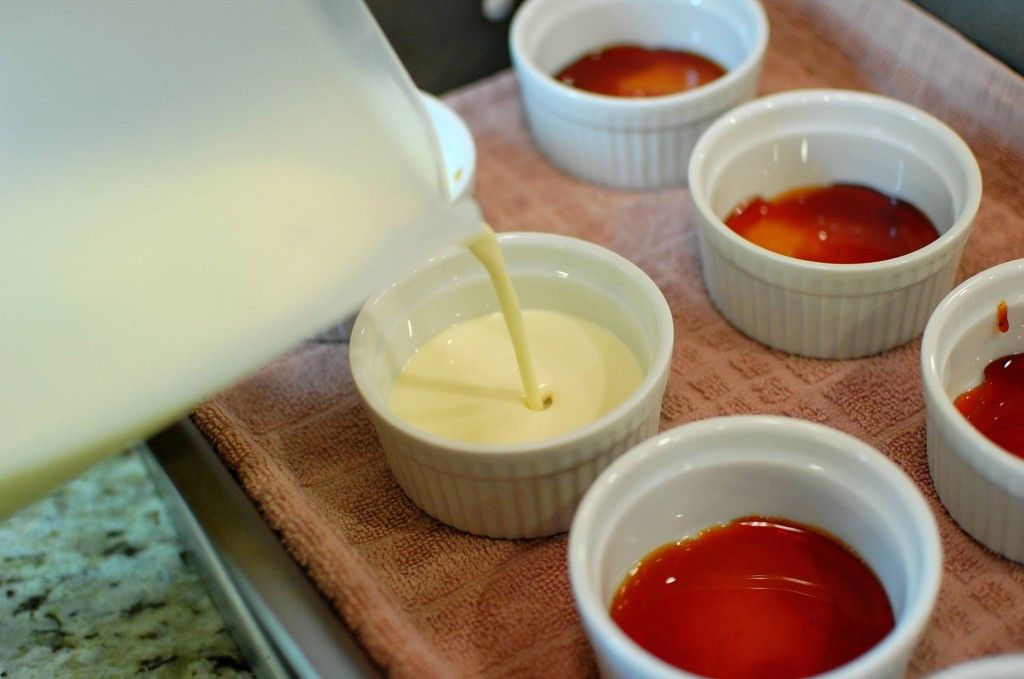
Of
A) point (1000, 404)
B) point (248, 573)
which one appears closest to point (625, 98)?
point (1000, 404)

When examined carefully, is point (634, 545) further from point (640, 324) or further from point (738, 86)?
point (738, 86)

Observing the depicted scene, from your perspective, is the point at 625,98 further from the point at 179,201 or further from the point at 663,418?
the point at 179,201

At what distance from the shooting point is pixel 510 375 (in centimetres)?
94

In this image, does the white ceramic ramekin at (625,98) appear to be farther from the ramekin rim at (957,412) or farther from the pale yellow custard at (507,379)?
the ramekin rim at (957,412)

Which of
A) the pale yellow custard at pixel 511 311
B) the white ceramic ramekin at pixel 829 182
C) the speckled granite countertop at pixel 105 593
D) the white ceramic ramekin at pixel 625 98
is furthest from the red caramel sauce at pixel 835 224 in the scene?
the speckled granite countertop at pixel 105 593

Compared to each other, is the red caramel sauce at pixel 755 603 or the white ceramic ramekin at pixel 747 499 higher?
the white ceramic ramekin at pixel 747 499

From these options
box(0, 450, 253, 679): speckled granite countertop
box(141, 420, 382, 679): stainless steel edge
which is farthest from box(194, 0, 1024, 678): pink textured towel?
box(0, 450, 253, 679): speckled granite countertop

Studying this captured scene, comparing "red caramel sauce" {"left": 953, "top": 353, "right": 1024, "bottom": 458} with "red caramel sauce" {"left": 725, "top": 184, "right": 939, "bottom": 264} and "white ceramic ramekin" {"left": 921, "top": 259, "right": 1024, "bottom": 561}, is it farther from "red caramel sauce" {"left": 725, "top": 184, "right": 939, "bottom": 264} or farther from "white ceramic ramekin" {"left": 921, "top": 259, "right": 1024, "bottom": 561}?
"red caramel sauce" {"left": 725, "top": 184, "right": 939, "bottom": 264}

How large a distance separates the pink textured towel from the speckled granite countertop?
119 mm

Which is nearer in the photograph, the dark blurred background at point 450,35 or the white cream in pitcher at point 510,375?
the white cream in pitcher at point 510,375

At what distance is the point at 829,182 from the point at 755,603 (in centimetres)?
50

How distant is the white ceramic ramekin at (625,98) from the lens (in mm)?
1143

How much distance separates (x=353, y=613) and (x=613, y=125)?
23.2 inches

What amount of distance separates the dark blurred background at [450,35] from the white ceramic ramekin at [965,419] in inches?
13.5
